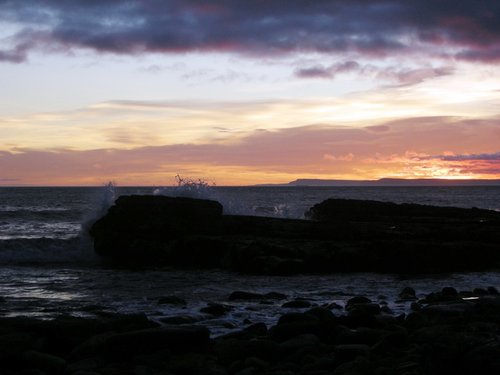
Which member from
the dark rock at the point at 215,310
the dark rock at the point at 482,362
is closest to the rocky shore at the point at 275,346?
the dark rock at the point at 482,362

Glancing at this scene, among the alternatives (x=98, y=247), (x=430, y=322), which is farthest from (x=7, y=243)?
(x=430, y=322)

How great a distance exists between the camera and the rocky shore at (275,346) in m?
7.35

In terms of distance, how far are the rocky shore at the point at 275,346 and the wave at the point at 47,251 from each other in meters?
13.8

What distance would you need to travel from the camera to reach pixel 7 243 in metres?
25.9

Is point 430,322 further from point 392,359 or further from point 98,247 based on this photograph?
point 98,247

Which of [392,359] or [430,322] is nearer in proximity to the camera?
[392,359]

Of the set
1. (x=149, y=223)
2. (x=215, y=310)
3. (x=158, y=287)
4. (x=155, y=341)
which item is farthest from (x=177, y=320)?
(x=149, y=223)

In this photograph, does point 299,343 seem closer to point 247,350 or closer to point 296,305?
point 247,350

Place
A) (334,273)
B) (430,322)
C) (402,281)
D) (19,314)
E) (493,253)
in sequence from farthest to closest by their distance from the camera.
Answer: (493,253), (334,273), (402,281), (19,314), (430,322)

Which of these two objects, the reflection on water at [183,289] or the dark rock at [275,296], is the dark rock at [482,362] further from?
the dark rock at [275,296]

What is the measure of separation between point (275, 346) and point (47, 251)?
61.0 feet

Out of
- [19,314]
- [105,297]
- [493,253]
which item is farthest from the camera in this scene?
[493,253]

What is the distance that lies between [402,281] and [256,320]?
7.48m

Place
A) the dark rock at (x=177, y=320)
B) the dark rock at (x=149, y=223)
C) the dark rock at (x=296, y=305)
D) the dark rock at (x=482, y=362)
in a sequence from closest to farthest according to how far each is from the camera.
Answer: the dark rock at (x=482, y=362) → the dark rock at (x=177, y=320) → the dark rock at (x=296, y=305) → the dark rock at (x=149, y=223)
